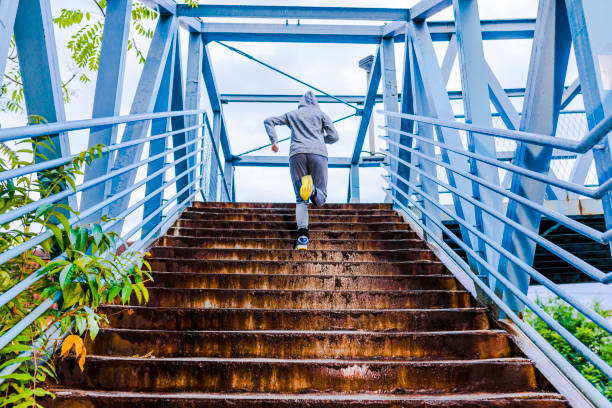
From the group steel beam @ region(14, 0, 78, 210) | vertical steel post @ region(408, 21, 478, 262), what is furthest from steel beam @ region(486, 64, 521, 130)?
steel beam @ region(14, 0, 78, 210)

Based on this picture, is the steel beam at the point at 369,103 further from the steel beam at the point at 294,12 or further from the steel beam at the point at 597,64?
the steel beam at the point at 597,64

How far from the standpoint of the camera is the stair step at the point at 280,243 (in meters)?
3.57

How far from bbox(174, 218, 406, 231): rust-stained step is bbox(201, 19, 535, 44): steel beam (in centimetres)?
327

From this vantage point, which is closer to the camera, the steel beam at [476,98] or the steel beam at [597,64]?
the steel beam at [597,64]

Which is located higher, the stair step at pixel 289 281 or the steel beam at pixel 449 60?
the steel beam at pixel 449 60

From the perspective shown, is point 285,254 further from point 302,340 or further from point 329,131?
point 329,131

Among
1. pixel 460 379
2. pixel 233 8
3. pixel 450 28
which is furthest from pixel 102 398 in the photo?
pixel 450 28

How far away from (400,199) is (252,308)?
287 cm

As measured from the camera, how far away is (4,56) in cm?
155

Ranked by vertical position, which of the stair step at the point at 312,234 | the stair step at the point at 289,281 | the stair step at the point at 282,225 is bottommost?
the stair step at the point at 289,281

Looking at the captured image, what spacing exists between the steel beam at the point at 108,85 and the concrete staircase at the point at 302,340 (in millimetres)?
679

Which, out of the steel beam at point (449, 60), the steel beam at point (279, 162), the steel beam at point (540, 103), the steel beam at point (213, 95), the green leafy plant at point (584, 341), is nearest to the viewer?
the steel beam at point (540, 103)

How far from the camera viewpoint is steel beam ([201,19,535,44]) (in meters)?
6.05

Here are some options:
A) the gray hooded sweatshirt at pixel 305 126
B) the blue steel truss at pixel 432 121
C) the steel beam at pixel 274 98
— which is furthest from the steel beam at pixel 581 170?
the steel beam at pixel 274 98
